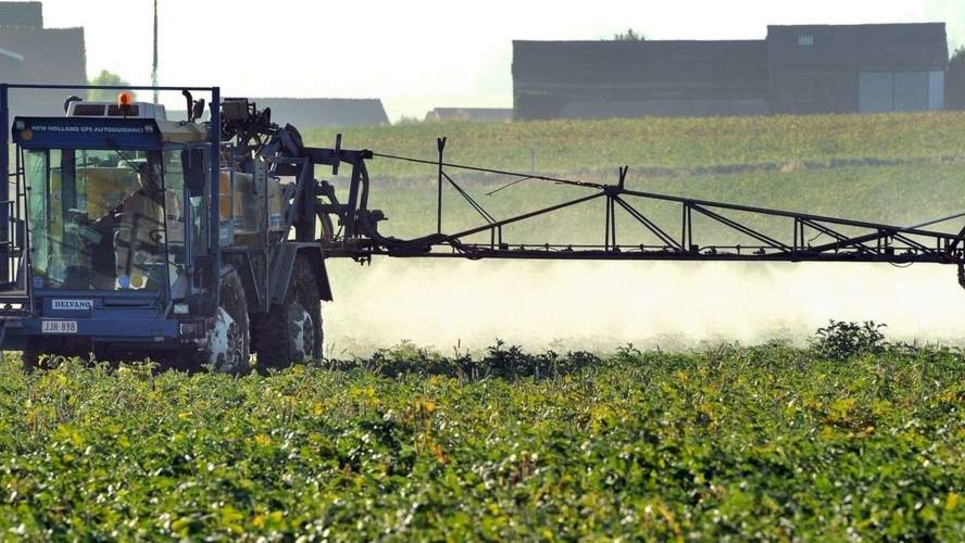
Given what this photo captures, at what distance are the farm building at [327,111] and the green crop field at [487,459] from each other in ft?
402

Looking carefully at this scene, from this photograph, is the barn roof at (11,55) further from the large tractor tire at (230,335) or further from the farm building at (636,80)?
the large tractor tire at (230,335)

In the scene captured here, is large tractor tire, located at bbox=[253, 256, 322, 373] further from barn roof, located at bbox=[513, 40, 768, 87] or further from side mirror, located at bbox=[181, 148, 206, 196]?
barn roof, located at bbox=[513, 40, 768, 87]

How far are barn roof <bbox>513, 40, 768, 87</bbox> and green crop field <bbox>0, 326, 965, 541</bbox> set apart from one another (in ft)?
273

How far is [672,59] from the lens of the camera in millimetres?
101062

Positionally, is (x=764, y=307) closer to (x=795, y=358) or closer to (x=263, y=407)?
(x=795, y=358)

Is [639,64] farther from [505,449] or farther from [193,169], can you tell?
[505,449]

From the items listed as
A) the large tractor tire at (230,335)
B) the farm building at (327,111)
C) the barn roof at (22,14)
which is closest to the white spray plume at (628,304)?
the large tractor tire at (230,335)

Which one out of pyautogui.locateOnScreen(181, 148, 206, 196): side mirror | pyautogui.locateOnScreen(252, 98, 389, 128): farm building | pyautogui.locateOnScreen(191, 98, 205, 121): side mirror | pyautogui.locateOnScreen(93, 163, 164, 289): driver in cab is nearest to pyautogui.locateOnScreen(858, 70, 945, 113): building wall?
pyautogui.locateOnScreen(252, 98, 389, 128): farm building

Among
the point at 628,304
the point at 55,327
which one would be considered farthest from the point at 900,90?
the point at 55,327

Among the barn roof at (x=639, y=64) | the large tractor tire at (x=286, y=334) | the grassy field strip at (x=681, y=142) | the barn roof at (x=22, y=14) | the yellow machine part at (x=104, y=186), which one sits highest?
the barn roof at (x=22, y=14)

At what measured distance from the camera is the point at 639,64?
101m

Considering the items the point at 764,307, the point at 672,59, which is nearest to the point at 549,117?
the point at 672,59

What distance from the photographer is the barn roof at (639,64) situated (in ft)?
328

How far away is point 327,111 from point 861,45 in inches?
2180
